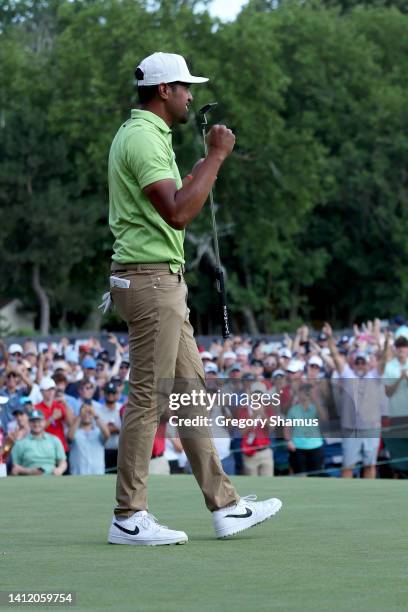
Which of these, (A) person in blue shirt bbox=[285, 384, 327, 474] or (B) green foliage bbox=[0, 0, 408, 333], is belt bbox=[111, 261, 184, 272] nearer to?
(A) person in blue shirt bbox=[285, 384, 327, 474]

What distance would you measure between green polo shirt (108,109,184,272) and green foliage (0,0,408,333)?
52.2 metres

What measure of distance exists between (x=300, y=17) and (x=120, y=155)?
2504 inches

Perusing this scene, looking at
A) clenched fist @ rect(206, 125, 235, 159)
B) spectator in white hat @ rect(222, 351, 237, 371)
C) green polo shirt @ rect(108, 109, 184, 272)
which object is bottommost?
spectator in white hat @ rect(222, 351, 237, 371)

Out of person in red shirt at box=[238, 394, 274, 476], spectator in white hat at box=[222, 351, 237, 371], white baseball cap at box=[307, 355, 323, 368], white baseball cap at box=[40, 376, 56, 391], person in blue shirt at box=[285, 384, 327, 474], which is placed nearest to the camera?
person in red shirt at box=[238, 394, 274, 476]

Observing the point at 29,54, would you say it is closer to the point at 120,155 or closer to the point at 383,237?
the point at 383,237

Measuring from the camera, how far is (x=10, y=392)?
1834 cm

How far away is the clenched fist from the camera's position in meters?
6.82

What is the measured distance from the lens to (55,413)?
17.1 m

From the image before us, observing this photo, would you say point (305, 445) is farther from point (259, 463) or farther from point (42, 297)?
point (42, 297)

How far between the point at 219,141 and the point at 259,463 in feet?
28.4

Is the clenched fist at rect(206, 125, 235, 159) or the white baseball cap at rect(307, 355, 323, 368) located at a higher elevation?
the clenched fist at rect(206, 125, 235, 159)

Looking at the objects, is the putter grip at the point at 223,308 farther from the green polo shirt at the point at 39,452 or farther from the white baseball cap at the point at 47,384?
the white baseball cap at the point at 47,384

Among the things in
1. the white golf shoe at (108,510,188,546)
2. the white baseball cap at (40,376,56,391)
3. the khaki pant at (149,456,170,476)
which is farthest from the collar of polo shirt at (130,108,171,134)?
the white baseball cap at (40,376,56,391)

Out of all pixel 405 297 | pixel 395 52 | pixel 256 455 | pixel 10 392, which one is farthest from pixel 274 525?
pixel 395 52
